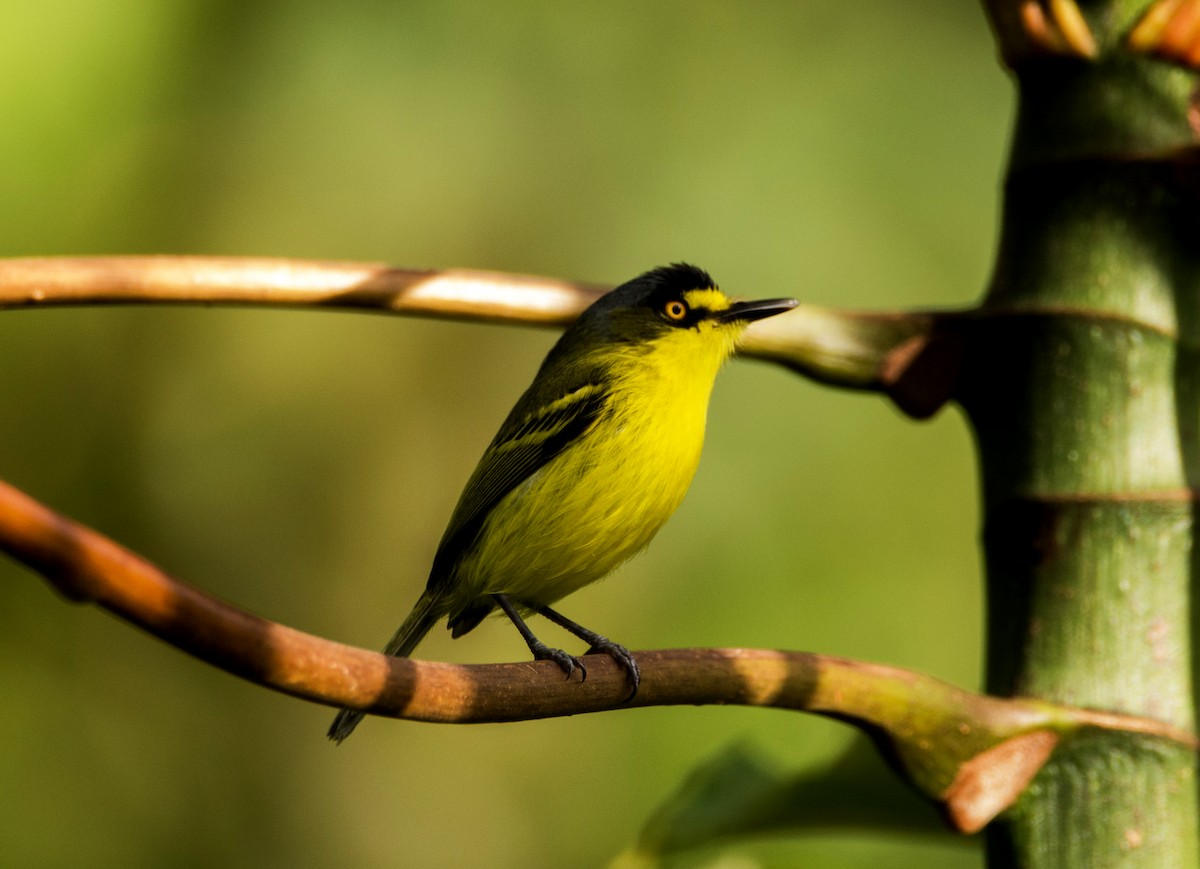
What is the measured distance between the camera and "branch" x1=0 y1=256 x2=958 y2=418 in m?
1.78

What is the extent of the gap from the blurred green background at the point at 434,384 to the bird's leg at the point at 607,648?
1.60 meters

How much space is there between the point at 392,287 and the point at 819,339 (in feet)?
2.16

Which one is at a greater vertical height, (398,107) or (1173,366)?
(398,107)

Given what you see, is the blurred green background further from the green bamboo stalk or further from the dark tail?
the green bamboo stalk

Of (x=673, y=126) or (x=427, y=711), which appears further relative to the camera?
(x=673, y=126)

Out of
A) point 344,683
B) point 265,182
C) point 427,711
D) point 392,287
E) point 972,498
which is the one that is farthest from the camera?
point 265,182

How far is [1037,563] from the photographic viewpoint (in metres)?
1.98

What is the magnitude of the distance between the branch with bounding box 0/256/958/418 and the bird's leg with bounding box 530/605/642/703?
1.80 feet

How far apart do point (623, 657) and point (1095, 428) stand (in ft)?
3.03

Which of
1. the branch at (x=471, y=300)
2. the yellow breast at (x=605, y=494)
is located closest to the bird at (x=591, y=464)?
the yellow breast at (x=605, y=494)

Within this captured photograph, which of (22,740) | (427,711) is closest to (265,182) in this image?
(22,740)

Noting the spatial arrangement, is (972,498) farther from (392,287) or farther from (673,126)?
(392,287)

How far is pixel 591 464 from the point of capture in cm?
307

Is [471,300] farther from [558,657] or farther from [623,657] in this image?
[558,657]
